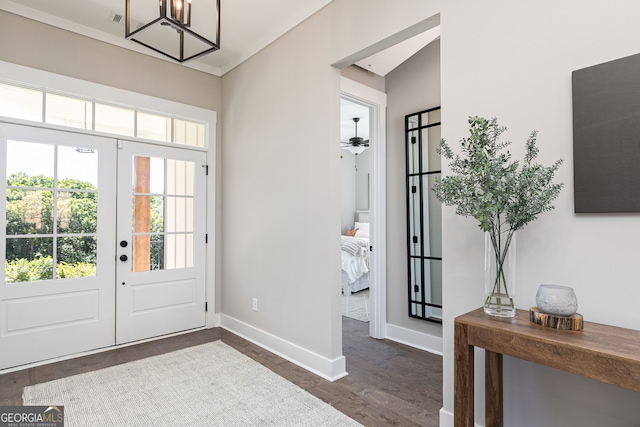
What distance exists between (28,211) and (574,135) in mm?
3904

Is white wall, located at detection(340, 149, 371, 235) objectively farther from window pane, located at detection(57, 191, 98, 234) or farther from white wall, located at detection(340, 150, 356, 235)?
window pane, located at detection(57, 191, 98, 234)

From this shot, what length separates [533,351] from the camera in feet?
4.38

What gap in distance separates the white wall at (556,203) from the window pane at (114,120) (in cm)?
304

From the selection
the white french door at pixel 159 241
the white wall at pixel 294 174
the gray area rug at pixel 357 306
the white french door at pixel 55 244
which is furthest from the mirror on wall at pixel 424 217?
the white french door at pixel 55 244

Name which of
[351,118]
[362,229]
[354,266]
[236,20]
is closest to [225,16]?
[236,20]

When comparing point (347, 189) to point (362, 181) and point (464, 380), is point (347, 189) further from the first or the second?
point (464, 380)

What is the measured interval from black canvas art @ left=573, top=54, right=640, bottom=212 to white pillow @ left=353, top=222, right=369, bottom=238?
6177mm

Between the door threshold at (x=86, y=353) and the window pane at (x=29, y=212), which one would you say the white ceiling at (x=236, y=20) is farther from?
the door threshold at (x=86, y=353)

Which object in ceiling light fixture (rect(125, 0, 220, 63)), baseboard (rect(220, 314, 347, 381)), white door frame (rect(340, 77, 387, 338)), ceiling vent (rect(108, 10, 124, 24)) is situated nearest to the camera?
ceiling light fixture (rect(125, 0, 220, 63))

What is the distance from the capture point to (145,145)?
3580 millimetres

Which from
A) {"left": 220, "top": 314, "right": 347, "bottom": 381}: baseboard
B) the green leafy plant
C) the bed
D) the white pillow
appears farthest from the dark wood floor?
the white pillow

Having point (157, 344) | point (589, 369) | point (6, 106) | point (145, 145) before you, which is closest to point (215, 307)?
point (157, 344)

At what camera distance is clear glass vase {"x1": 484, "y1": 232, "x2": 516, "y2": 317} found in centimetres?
159

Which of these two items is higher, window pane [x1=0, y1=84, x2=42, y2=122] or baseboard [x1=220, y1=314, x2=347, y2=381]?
window pane [x1=0, y1=84, x2=42, y2=122]
